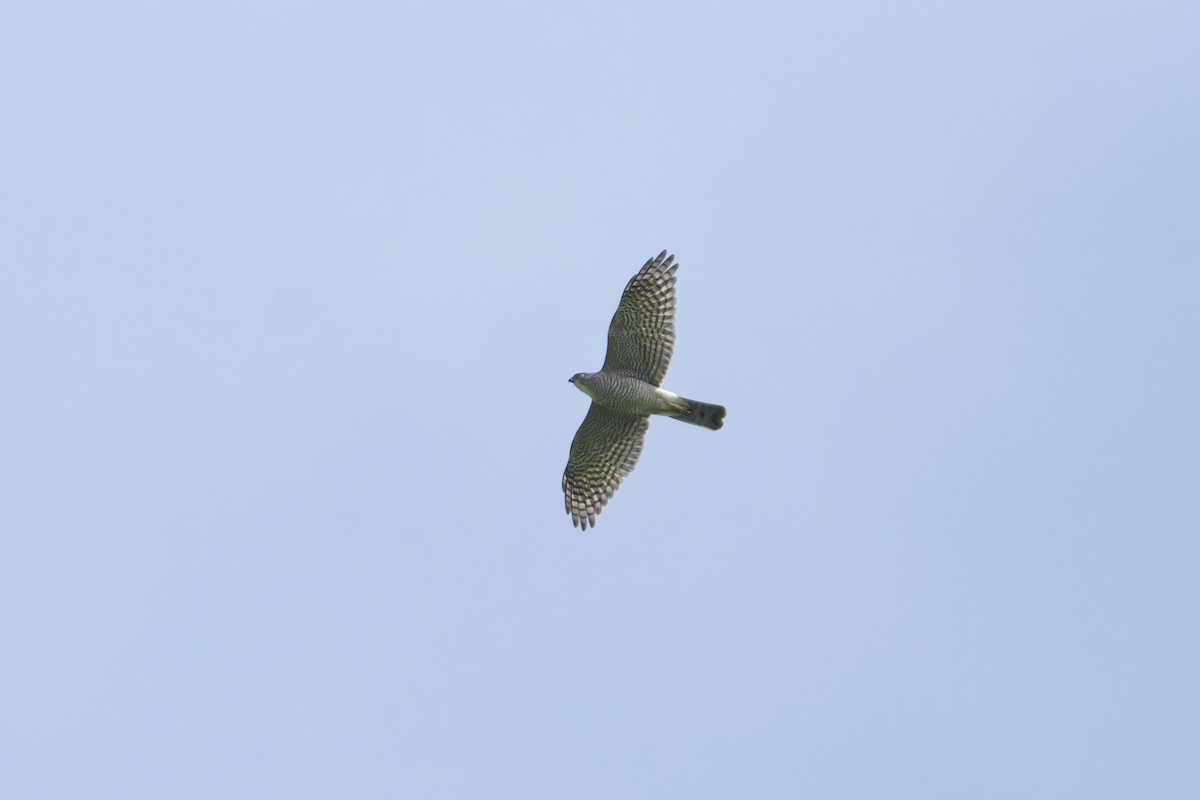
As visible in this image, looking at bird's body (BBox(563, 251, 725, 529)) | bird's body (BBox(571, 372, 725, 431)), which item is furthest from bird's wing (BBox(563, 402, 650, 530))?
bird's body (BBox(571, 372, 725, 431))

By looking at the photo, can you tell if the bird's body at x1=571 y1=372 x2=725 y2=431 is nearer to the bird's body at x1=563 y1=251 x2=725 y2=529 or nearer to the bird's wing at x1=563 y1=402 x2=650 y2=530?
the bird's body at x1=563 y1=251 x2=725 y2=529

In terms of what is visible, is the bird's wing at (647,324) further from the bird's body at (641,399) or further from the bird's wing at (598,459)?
the bird's wing at (598,459)

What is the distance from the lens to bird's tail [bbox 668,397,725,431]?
3606cm

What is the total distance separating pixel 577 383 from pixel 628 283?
1.73 meters

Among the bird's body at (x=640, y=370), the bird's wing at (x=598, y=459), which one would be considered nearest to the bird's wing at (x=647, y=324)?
the bird's body at (x=640, y=370)

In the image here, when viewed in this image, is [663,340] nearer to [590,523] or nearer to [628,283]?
[628,283]

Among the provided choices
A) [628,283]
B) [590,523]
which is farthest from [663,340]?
[590,523]

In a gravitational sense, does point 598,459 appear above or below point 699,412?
below

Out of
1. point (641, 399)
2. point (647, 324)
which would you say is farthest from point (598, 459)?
point (647, 324)

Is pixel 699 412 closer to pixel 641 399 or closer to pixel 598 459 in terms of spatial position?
pixel 641 399

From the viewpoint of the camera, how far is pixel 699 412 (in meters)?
36.2

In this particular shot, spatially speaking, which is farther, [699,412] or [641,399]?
[699,412]

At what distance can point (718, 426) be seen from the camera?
36.3 metres

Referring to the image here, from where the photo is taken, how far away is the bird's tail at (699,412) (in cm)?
3606
